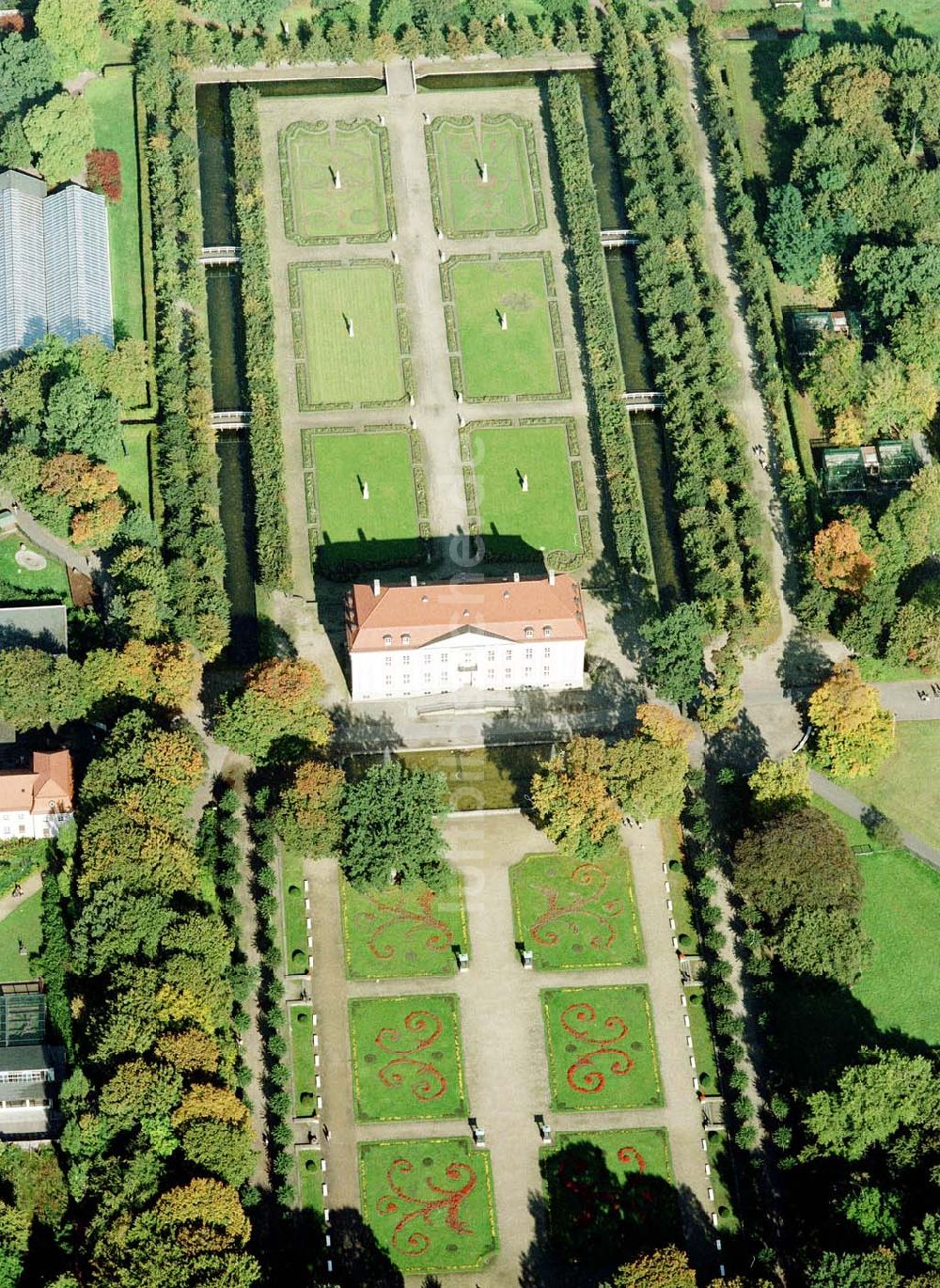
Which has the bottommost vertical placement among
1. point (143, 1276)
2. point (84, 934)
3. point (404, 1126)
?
point (143, 1276)

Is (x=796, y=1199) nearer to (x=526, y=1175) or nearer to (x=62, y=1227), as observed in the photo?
(x=526, y=1175)

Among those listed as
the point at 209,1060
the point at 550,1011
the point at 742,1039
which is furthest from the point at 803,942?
the point at 209,1060

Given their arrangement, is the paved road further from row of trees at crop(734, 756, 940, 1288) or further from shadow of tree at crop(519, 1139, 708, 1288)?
row of trees at crop(734, 756, 940, 1288)

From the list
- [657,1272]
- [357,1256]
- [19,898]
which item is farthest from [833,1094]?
[19,898]

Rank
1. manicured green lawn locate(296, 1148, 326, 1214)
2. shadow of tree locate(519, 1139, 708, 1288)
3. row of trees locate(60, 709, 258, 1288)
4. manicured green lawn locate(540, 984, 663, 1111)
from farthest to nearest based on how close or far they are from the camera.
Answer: manicured green lawn locate(540, 984, 663, 1111) → manicured green lawn locate(296, 1148, 326, 1214) → shadow of tree locate(519, 1139, 708, 1288) → row of trees locate(60, 709, 258, 1288)

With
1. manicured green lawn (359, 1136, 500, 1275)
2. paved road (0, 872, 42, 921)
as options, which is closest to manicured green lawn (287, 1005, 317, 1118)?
manicured green lawn (359, 1136, 500, 1275)

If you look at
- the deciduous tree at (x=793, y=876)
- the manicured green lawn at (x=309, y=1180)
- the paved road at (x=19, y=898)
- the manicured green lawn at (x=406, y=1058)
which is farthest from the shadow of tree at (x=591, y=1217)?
the paved road at (x=19, y=898)

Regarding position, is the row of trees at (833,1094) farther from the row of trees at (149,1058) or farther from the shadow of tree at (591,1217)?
the row of trees at (149,1058)
